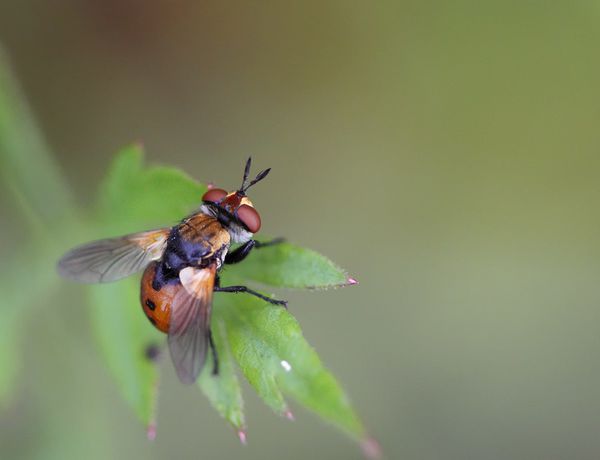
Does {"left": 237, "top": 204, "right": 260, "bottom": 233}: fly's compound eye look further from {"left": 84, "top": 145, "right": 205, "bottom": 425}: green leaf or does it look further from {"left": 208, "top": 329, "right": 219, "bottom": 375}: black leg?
{"left": 208, "top": 329, "right": 219, "bottom": 375}: black leg

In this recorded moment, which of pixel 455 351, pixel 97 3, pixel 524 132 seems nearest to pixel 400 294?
pixel 455 351

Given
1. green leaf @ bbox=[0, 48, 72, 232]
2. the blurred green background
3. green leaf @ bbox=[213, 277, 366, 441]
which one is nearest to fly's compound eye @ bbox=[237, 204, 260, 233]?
green leaf @ bbox=[213, 277, 366, 441]

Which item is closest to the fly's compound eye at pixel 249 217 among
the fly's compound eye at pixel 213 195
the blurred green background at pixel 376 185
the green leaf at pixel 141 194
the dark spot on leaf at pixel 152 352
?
the fly's compound eye at pixel 213 195

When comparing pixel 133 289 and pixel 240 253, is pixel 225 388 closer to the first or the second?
pixel 240 253

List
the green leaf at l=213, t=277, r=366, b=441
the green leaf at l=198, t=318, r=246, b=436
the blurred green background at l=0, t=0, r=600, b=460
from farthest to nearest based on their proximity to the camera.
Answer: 1. the blurred green background at l=0, t=0, r=600, b=460
2. the green leaf at l=198, t=318, r=246, b=436
3. the green leaf at l=213, t=277, r=366, b=441

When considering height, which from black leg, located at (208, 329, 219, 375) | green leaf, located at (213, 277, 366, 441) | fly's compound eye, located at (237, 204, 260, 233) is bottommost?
green leaf, located at (213, 277, 366, 441)

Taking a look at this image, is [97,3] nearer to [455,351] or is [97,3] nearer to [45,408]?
[45,408]

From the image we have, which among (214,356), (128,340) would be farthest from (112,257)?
(214,356)

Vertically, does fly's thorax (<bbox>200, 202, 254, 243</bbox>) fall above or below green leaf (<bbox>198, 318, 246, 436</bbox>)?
above
